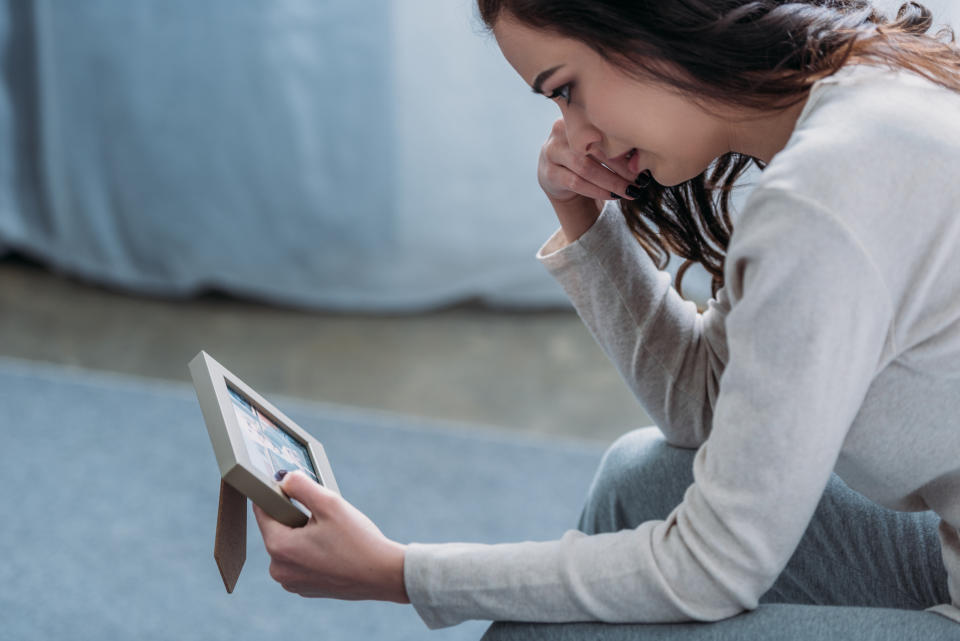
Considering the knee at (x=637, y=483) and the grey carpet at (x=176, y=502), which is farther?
the grey carpet at (x=176, y=502)

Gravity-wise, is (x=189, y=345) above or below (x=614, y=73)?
below

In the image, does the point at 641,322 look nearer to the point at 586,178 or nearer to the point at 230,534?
the point at 586,178

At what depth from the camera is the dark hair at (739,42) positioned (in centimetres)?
70

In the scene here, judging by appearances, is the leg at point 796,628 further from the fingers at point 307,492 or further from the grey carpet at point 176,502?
the grey carpet at point 176,502

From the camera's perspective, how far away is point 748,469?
0.63 meters

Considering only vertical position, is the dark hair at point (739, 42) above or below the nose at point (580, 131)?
above

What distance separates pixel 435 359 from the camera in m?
2.09

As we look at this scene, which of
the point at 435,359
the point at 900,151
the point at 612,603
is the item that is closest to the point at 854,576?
the point at 612,603

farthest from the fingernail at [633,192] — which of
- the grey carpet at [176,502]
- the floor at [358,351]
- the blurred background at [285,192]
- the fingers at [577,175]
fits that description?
the blurred background at [285,192]

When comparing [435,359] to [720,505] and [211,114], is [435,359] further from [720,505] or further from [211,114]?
[720,505]

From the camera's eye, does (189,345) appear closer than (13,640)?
No

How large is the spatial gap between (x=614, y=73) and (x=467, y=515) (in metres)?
0.91

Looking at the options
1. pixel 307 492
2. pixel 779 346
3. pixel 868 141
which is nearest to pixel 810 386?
pixel 779 346

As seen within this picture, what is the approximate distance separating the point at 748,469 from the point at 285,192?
1.72 metres
